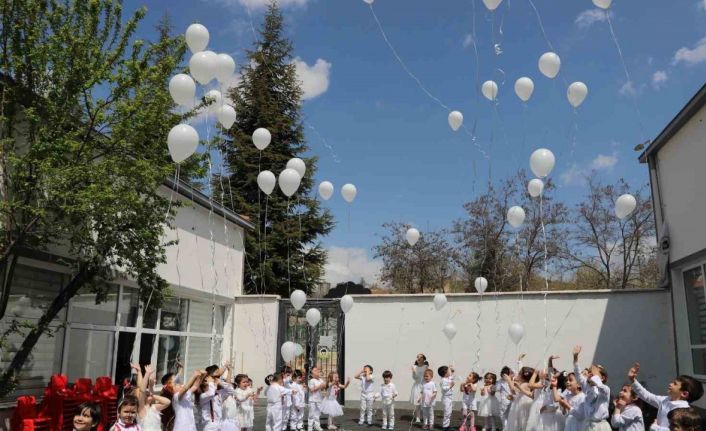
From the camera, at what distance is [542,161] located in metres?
8.49

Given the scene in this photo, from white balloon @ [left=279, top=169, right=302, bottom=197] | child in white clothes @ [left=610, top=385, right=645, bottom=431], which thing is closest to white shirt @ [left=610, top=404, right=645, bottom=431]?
child in white clothes @ [left=610, top=385, right=645, bottom=431]

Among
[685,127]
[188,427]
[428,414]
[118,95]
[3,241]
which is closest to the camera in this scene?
[188,427]

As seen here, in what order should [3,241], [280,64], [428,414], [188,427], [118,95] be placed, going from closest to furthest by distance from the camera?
1. [188,427]
2. [3,241]
3. [118,95]
4. [428,414]
5. [280,64]

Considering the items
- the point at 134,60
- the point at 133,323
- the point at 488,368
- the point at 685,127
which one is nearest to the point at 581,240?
the point at 488,368

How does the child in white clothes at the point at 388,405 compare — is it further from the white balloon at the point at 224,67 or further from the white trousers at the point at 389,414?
the white balloon at the point at 224,67

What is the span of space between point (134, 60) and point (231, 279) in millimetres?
7850

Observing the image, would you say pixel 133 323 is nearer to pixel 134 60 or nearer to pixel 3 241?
pixel 3 241

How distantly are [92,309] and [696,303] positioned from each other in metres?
10.9

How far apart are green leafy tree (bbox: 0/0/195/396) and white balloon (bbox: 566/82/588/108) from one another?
592cm

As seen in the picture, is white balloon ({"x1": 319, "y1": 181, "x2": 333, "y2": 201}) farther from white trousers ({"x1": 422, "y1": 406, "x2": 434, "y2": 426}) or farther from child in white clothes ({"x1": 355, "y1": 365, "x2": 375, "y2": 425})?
white trousers ({"x1": 422, "y1": 406, "x2": 434, "y2": 426})

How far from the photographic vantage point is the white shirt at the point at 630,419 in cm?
604

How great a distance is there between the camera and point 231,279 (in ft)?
47.9

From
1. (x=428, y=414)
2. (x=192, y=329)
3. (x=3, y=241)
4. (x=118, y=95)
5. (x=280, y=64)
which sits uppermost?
(x=280, y=64)

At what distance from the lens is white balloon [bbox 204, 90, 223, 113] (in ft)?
28.7
